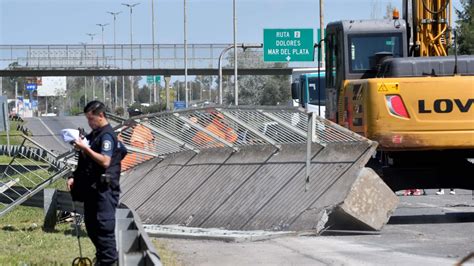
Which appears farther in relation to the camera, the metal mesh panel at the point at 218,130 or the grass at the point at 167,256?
the metal mesh panel at the point at 218,130

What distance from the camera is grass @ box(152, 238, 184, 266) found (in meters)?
12.0

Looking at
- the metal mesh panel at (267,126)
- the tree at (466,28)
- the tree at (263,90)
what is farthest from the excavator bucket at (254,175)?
the tree at (263,90)

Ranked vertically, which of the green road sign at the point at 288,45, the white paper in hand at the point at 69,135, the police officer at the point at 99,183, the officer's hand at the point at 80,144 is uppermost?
the green road sign at the point at 288,45

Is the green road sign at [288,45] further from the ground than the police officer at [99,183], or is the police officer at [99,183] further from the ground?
the green road sign at [288,45]

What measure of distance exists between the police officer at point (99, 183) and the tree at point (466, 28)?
119 feet

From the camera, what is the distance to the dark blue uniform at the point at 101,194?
1027 centimetres

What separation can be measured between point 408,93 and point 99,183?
7.11 metres

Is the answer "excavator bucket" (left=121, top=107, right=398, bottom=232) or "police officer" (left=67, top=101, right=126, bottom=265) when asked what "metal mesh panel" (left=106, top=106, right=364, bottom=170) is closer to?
"excavator bucket" (left=121, top=107, right=398, bottom=232)

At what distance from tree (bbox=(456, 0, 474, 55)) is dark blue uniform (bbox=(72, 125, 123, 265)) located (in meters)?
36.5

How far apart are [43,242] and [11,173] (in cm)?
1363

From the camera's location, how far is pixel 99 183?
1030cm

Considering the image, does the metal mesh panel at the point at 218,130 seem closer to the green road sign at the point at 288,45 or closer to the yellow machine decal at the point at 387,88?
the yellow machine decal at the point at 387,88

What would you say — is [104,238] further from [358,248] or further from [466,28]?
[466,28]

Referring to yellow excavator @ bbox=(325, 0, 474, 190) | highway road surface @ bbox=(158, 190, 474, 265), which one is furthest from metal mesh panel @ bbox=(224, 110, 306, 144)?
highway road surface @ bbox=(158, 190, 474, 265)
